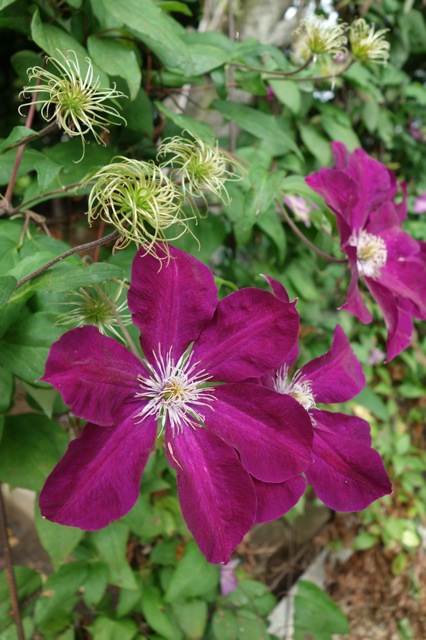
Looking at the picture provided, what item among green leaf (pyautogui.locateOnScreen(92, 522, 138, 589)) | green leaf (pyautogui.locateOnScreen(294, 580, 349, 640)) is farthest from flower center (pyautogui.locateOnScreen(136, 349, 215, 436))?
green leaf (pyautogui.locateOnScreen(294, 580, 349, 640))

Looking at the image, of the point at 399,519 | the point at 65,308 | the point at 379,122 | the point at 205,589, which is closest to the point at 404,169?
the point at 379,122

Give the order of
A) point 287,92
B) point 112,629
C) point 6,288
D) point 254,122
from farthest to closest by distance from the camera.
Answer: point 287,92
point 112,629
point 254,122
point 6,288

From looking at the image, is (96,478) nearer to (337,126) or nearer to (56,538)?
(56,538)

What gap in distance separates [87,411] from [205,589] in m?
0.60

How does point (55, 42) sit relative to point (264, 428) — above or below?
above

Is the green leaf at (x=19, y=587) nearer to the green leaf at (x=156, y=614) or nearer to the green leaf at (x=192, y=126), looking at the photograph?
the green leaf at (x=156, y=614)

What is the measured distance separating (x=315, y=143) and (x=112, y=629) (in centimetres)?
95

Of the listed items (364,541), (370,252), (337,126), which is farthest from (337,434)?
(364,541)

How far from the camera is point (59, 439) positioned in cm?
61

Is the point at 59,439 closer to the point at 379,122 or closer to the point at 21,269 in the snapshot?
the point at 21,269

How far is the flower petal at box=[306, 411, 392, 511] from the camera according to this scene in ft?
1.48

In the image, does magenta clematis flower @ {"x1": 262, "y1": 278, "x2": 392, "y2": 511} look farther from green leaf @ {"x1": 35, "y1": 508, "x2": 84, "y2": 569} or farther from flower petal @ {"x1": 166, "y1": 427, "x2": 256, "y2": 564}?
green leaf @ {"x1": 35, "y1": 508, "x2": 84, "y2": 569}

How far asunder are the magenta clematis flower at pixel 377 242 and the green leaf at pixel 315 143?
0.39m

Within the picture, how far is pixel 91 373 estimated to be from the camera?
14.9 inches
